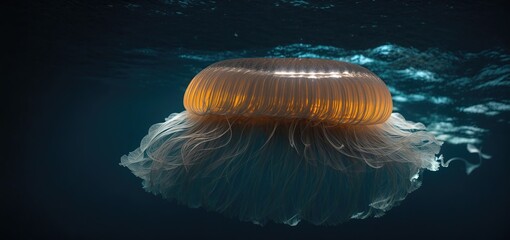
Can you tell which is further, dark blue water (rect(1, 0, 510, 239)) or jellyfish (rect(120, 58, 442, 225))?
dark blue water (rect(1, 0, 510, 239))

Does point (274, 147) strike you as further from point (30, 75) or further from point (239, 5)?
point (30, 75)

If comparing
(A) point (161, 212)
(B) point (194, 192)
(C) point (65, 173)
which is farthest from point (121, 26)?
(C) point (65, 173)

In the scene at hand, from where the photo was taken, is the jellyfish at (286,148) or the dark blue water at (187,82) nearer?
the jellyfish at (286,148)

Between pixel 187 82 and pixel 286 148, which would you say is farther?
pixel 187 82

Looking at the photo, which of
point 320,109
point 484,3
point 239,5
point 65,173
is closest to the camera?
point 320,109
